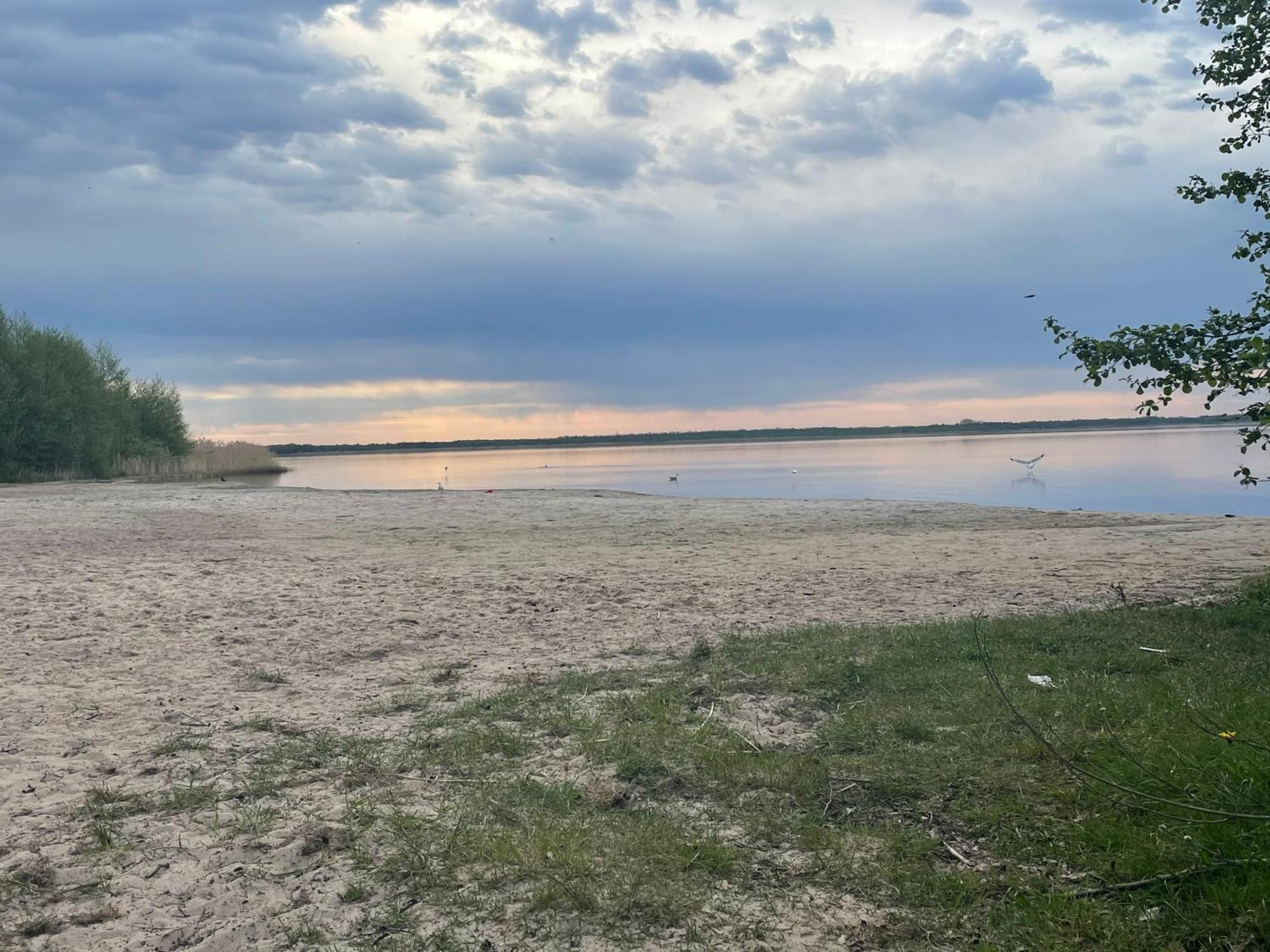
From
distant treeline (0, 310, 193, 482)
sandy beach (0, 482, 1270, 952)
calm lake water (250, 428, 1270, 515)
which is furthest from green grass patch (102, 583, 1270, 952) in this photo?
distant treeline (0, 310, 193, 482)

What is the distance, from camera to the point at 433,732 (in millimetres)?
5625

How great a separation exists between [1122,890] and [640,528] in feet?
50.0

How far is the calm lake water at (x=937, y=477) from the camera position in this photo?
99.0 feet

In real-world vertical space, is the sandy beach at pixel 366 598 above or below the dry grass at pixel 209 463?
below

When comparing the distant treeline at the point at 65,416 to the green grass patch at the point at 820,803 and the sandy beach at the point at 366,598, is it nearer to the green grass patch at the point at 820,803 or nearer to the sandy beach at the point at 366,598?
the sandy beach at the point at 366,598

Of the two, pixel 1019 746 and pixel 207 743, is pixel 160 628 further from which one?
pixel 1019 746

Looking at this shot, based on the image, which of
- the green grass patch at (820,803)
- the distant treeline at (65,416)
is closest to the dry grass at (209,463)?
the distant treeline at (65,416)

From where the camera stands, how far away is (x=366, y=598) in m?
10.5

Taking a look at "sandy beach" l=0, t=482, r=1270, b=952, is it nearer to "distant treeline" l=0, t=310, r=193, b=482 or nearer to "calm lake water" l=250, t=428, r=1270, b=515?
"calm lake water" l=250, t=428, r=1270, b=515

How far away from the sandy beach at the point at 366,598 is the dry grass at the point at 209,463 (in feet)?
79.3

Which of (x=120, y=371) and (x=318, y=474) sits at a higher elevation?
(x=120, y=371)

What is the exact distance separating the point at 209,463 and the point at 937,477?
3871 centimetres

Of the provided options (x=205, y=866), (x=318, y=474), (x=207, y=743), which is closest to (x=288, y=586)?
(x=207, y=743)

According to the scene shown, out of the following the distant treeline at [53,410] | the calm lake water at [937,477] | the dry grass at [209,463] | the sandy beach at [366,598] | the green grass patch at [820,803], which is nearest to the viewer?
the green grass patch at [820,803]
